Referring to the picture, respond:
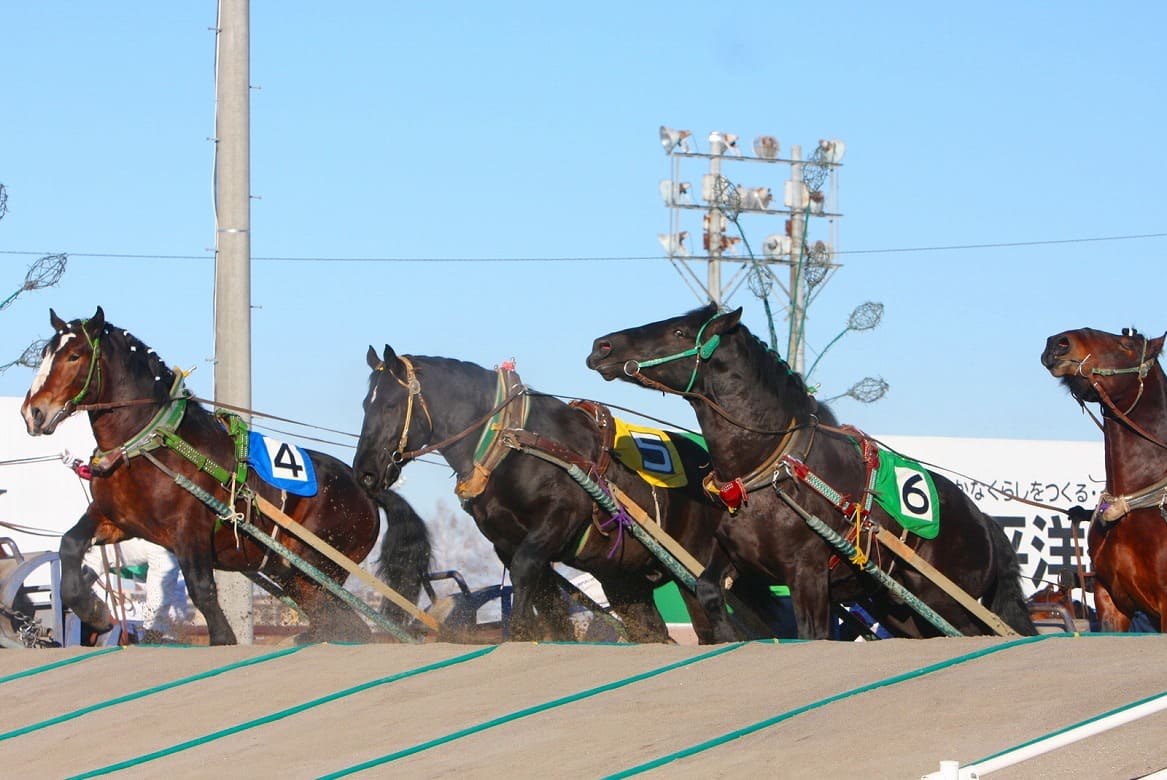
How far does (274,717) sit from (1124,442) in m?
4.19

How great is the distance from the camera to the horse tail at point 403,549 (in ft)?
35.1

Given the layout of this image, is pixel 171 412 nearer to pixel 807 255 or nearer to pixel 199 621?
pixel 199 621

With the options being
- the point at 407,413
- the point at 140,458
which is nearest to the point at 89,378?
the point at 140,458

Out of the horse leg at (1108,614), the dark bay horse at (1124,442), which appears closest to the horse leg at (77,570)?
the dark bay horse at (1124,442)

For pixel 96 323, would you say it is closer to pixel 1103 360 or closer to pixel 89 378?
pixel 89 378

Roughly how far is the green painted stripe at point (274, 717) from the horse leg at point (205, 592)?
2.56 meters

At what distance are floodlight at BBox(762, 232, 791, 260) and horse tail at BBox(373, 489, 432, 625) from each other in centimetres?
2146

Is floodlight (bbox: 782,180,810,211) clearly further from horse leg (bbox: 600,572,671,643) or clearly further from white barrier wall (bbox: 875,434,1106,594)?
horse leg (bbox: 600,572,671,643)

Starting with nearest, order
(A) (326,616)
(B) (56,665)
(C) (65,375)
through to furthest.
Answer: (B) (56,665), (C) (65,375), (A) (326,616)

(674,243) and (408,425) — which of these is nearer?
(408,425)

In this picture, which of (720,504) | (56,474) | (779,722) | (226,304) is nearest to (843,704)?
(779,722)

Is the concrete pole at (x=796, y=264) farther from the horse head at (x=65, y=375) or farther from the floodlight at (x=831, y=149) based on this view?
the horse head at (x=65, y=375)

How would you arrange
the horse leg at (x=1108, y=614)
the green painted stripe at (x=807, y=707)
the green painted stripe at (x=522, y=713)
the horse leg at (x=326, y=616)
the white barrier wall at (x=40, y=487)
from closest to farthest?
the green painted stripe at (x=807, y=707), the green painted stripe at (x=522, y=713), the horse leg at (x=1108, y=614), the horse leg at (x=326, y=616), the white barrier wall at (x=40, y=487)

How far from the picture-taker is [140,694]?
751 centimetres
